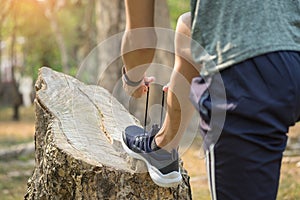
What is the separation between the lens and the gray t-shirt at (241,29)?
63.6 inches

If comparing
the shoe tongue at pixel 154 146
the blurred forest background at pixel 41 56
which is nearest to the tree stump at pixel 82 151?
the shoe tongue at pixel 154 146

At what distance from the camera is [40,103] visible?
3389 millimetres

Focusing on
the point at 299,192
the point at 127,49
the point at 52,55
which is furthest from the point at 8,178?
the point at 52,55

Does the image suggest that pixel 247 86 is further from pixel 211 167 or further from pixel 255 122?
pixel 211 167

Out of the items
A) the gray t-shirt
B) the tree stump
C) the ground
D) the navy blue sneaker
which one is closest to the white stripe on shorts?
the gray t-shirt

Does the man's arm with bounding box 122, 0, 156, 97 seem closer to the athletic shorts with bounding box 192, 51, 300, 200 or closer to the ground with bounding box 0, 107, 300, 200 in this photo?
the athletic shorts with bounding box 192, 51, 300, 200

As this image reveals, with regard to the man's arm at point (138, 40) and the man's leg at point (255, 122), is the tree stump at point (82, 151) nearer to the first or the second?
the man's arm at point (138, 40)

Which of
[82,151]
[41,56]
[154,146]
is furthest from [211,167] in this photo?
[41,56]

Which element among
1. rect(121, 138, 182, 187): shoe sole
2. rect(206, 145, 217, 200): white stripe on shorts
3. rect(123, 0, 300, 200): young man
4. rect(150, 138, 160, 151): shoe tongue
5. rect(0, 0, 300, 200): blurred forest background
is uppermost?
rect(123, 0, 300, 200): young man

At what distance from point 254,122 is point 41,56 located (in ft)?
60.5

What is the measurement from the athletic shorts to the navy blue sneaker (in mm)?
652

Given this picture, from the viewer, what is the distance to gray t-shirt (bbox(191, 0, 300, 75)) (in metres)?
1.62

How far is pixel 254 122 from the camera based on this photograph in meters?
1.59

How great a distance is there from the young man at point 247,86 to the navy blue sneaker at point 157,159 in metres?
0.62
